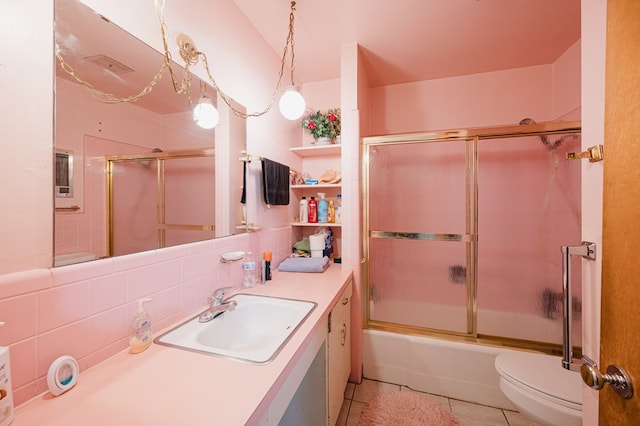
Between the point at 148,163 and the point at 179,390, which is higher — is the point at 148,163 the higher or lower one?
the higher one

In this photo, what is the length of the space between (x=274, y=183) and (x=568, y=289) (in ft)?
4.86

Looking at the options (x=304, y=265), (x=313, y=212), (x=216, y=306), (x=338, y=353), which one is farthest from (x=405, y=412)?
(x=313, y=212)

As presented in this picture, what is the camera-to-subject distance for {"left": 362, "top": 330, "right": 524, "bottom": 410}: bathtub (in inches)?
62.7

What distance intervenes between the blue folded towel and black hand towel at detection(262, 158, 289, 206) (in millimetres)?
435

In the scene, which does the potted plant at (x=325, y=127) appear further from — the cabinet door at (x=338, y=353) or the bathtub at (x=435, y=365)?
the bathtub at (x=435, y=365)

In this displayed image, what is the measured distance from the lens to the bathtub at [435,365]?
159 cm

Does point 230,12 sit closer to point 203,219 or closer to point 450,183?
point 203,219

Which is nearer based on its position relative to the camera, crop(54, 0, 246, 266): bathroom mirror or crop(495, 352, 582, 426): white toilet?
crop(54, 0, 246, 266): bathroom mirror

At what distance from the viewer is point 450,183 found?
6.09 ft

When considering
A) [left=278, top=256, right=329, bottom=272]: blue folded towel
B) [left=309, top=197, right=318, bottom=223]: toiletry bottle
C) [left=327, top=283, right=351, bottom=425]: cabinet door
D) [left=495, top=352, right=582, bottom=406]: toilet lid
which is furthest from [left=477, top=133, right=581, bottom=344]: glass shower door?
[left=309, top=197, right=318, bottom=223]: toiletry bottle

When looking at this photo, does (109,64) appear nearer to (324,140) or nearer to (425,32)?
(324,140)

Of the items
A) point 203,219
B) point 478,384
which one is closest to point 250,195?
point 203,219

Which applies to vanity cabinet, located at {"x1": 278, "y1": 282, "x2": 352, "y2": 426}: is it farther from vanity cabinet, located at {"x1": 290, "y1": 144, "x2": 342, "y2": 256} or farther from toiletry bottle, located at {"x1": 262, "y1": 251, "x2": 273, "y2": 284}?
vanity cabinet, located at {"x1": 290, "y1": 144, "x2": 342, "y2": 256}

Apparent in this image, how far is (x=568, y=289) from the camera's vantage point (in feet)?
2.54
